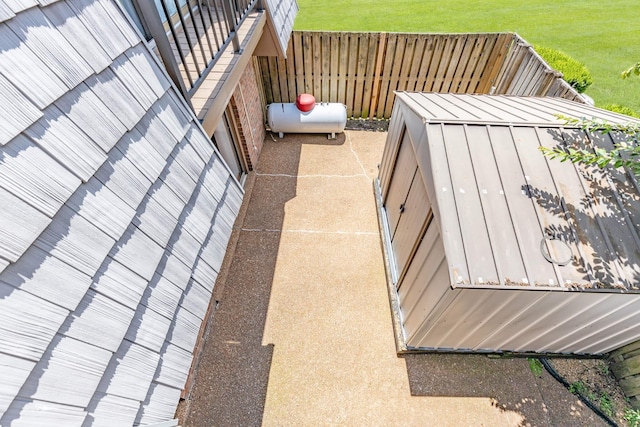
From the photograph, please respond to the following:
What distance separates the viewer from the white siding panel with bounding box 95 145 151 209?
68.1 inches

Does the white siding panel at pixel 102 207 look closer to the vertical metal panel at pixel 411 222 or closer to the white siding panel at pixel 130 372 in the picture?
the white siding panel at pixel 130 372

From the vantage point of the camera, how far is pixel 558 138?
3033 mm

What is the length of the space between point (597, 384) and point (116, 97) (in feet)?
21.3

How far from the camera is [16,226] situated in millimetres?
1290

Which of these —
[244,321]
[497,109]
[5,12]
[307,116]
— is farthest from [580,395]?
[307,116]

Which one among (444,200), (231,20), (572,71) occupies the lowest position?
(444,200)

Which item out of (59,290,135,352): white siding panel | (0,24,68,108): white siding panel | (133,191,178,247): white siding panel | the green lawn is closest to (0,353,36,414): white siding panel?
(59,290,135,352): white siding panel

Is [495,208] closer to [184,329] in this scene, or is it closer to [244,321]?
[184,329]

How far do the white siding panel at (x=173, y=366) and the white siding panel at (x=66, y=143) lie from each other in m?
1.34

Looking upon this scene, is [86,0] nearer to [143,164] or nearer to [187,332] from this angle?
[143,164]

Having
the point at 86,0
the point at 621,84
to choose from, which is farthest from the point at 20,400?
the point at 621,84

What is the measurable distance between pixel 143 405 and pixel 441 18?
53.4 ft

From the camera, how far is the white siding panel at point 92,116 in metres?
1.57

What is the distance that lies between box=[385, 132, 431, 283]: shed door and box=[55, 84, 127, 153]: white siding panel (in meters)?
3.06
